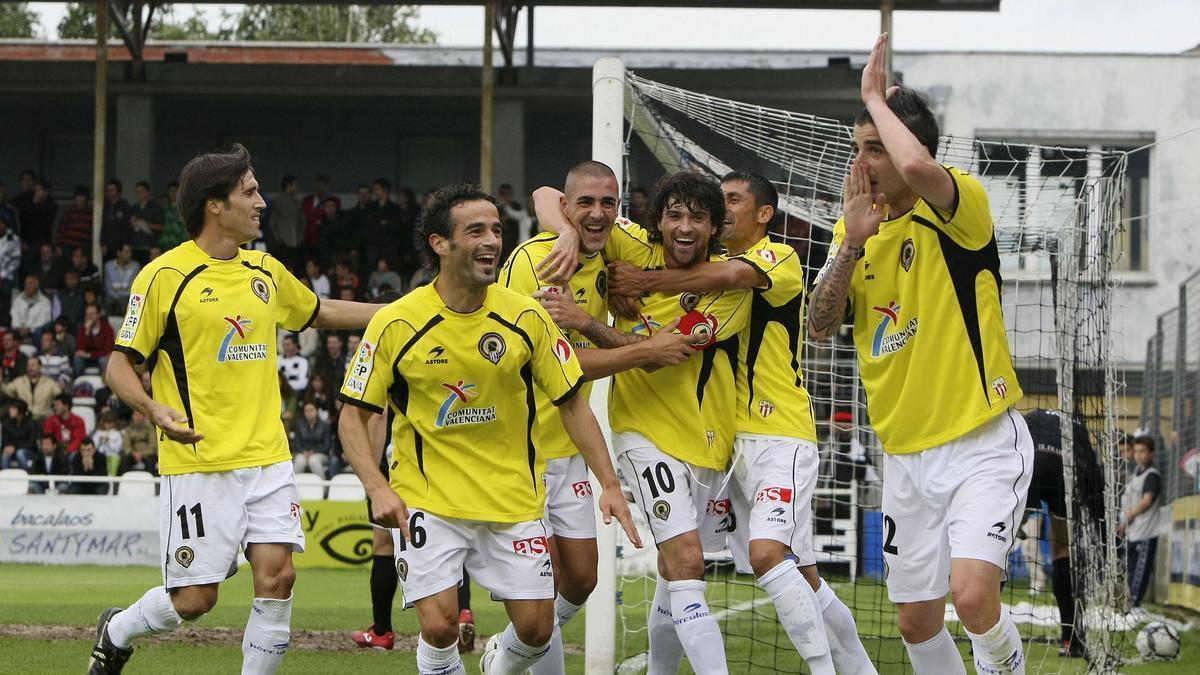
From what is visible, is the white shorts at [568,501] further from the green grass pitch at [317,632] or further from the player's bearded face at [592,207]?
the green grass pitch at [317,632]

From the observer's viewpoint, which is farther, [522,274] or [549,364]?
[522,274]

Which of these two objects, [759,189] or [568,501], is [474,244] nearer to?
[568,501]

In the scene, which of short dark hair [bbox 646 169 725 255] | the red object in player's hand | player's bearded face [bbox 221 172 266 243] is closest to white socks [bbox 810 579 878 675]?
the red object in player's hand

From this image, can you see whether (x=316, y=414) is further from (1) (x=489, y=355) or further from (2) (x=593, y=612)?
(1) (x=489, y=355)

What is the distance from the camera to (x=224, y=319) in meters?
6.75

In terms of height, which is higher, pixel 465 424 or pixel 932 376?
pixel 932 376

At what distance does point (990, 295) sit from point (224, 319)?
3418mm

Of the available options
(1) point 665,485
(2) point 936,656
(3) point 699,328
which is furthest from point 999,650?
(3) point 699,328

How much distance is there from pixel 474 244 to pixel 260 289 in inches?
60.3

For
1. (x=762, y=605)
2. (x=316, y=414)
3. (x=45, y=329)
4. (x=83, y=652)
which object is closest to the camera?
(x=83, y=652)

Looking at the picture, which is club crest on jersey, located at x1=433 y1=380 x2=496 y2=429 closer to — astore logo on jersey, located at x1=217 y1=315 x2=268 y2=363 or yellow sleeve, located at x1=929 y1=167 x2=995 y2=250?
astore logo on jersey, located at x1=217 y1=315 x2=268 y2=363

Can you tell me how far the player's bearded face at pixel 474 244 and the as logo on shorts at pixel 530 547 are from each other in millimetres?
1084

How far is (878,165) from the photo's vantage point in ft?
19.3

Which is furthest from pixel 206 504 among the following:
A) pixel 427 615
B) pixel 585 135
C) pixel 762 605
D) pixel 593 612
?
pixel 585 135
